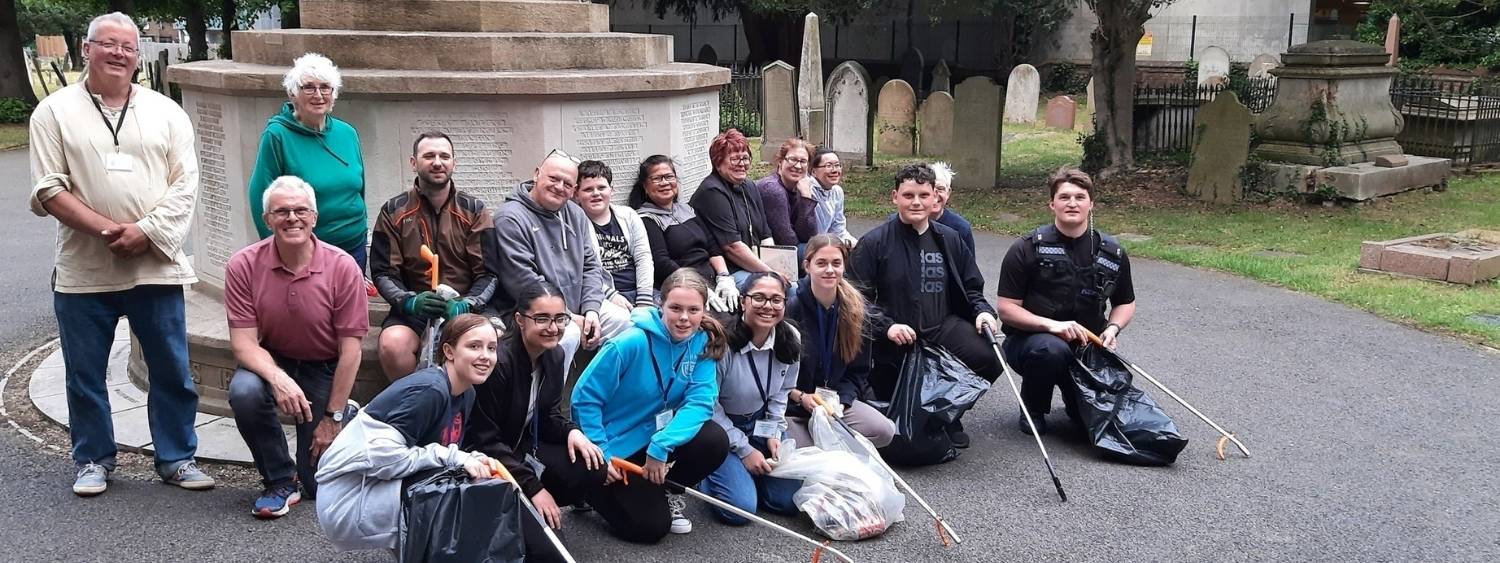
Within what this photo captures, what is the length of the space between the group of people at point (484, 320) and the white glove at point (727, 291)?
8 centimetres

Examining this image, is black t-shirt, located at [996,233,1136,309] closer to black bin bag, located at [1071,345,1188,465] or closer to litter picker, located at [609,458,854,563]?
black bin bag, located at [1071,345,1188,465]

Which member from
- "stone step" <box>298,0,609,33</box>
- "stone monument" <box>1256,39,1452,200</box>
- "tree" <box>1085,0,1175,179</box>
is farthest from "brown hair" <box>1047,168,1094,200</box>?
"tree" <box>1085,0,1175,179</box>

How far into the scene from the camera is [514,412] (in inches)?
173

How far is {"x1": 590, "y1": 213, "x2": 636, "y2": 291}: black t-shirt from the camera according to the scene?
5.88 m

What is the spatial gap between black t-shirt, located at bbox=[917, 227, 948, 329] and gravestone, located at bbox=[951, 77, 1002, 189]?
29.4ft

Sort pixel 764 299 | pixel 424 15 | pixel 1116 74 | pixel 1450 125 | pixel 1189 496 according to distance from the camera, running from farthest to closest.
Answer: pixel 1450 125 < pixel 1116 74 < pixel 424 15 < pixel 1189 496 < pixel 764 299

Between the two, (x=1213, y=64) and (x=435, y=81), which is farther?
(x=1213, y=64)

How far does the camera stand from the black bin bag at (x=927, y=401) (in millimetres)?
5359

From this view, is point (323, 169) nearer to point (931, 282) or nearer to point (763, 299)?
point (763, 299)

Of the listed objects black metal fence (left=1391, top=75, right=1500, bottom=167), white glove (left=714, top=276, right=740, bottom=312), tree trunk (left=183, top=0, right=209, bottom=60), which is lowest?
white glove (left=714, top=276, right=740, bottom=312)

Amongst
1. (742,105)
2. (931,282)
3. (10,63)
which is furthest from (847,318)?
(10,63)

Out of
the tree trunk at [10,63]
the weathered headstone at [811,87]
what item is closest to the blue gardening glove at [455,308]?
the weathered headstone at [811,87]

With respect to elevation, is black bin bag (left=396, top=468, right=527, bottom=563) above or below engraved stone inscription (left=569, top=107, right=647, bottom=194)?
below

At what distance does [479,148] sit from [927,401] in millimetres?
2670
